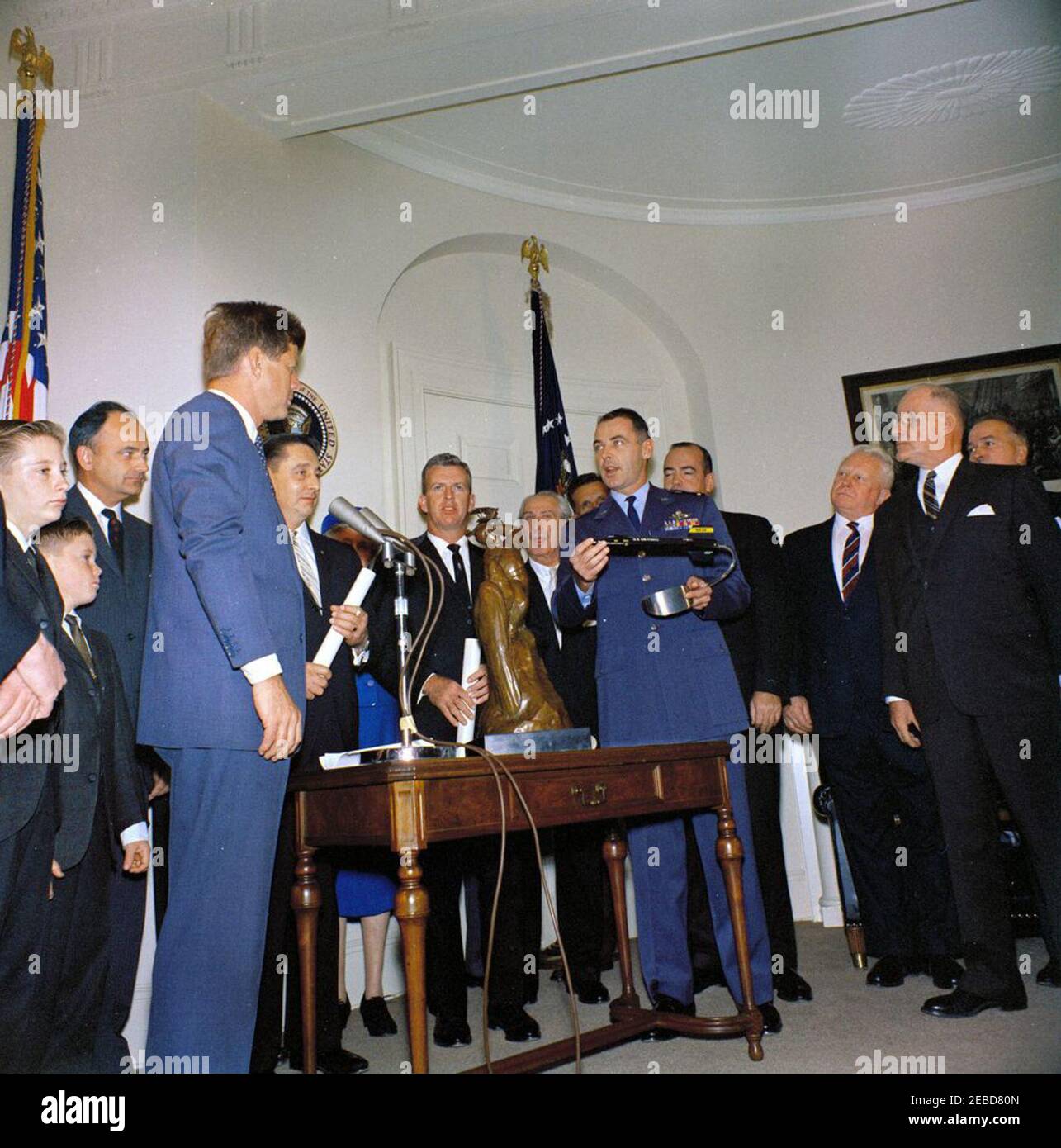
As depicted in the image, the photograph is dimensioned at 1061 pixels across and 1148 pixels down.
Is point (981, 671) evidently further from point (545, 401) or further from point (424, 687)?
point (545, 401)

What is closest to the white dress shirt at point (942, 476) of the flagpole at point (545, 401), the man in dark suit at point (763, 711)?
the man in dark suit at point (763, 711)

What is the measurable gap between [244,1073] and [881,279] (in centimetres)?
537

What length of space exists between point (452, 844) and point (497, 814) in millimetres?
1206

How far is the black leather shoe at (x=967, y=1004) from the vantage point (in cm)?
301

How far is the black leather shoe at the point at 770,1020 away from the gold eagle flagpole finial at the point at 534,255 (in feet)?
12.8

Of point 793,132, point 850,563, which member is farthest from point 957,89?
point 850,563

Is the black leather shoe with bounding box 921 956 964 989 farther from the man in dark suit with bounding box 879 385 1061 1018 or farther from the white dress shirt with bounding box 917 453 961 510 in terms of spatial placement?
the white dress shirt with bounding box 917 453 961 510

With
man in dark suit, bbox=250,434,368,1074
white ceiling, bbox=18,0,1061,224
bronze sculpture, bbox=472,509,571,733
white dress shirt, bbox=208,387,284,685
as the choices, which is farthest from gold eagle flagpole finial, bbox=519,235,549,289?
white dress shirt, bbox=208,387,284,685

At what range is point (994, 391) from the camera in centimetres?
566

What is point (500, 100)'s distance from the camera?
4973 millimetres

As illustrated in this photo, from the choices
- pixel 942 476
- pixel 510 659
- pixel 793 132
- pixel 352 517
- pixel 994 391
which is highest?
pixel 793 132

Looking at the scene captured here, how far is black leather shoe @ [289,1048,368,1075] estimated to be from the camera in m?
2.81

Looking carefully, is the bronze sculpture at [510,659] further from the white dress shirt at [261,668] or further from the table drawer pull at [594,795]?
the white dress shirt at [261,668]
